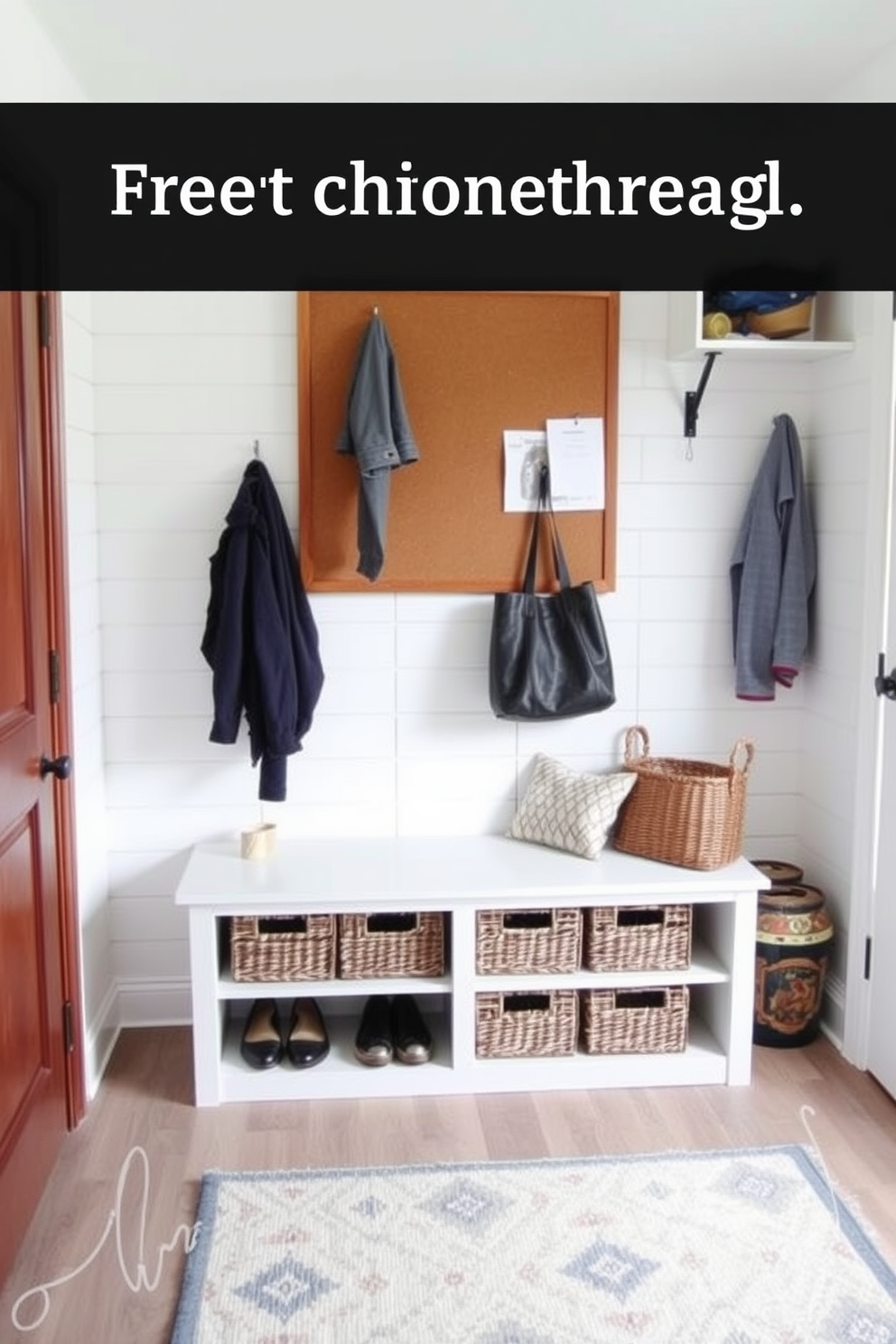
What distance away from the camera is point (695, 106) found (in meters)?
3.07

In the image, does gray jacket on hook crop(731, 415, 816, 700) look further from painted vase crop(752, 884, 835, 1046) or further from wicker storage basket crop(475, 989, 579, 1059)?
wicker storage basket crop(475, 989, 579, 1059)

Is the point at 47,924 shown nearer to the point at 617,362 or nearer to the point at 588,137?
the point at 617,362

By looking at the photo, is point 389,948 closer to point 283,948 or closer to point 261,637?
point 283,948

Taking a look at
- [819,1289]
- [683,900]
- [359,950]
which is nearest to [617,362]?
[683,900]

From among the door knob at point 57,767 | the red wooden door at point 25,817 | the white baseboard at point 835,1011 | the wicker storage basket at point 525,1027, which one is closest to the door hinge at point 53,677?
the red wooden door at point 25,817

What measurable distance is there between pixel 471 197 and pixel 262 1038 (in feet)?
7.53

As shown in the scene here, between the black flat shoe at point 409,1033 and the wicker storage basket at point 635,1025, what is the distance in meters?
0.42

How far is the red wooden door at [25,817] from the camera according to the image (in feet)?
7.51

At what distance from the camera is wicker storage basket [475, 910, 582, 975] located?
119 inches

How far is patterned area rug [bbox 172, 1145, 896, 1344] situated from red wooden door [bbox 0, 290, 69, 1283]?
390mm

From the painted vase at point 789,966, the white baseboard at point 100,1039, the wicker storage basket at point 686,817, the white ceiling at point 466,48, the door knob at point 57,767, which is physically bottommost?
the white baseboard at point 100,1039

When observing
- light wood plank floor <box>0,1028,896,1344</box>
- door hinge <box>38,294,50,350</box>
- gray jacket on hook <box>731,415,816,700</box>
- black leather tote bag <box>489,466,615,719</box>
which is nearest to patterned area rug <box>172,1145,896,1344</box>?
light wood plank floor <box>0,1028,896,1344</box>

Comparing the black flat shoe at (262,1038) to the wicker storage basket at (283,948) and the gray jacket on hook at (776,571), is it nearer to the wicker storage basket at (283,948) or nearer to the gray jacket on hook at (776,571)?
the wicker storage basket at (283,948)

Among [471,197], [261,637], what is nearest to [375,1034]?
[261,637]
